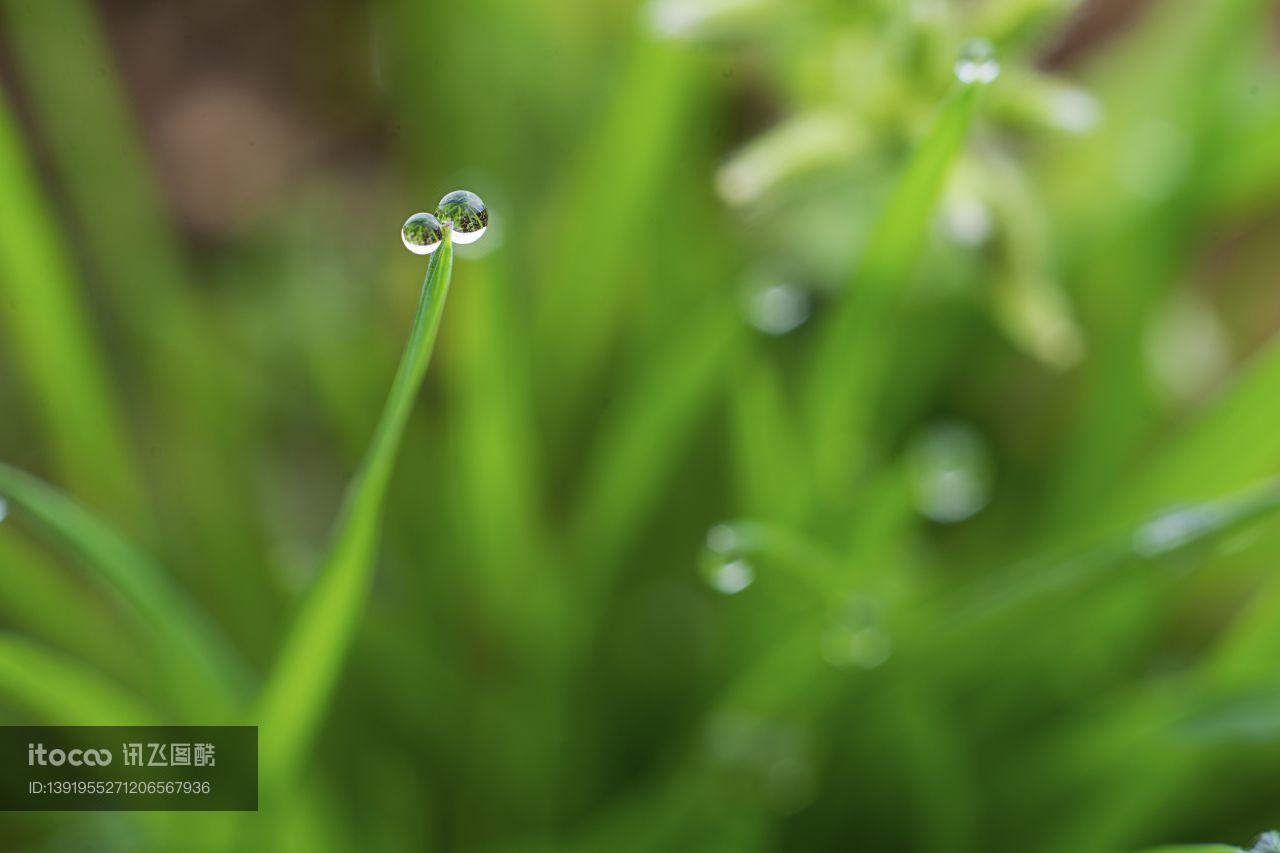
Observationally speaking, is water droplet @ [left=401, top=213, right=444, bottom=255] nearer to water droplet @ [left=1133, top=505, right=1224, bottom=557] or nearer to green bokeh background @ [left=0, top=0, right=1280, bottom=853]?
green bokeh background @ [left=0, top=0, right=1280, bottom=853]

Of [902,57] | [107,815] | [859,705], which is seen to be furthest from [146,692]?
[902,57]

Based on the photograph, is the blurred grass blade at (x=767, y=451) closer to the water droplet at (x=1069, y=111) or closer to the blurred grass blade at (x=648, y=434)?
the blurred grass blade at (x=648, y=434)

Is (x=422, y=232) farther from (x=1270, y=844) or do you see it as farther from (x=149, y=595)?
(x=1270, y=844)

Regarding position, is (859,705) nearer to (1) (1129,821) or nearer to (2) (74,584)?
(1) (1129,821)

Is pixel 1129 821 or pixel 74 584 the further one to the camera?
pixel 74 584

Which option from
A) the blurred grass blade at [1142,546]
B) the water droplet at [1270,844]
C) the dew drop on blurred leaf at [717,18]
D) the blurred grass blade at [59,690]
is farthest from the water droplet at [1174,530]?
the blurred grass blade at [59,690]

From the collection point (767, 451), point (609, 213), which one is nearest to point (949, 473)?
point (767, 451)

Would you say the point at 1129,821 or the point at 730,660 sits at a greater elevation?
the point at 730,660

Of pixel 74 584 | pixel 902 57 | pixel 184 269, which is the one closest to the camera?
pixel 902 57
